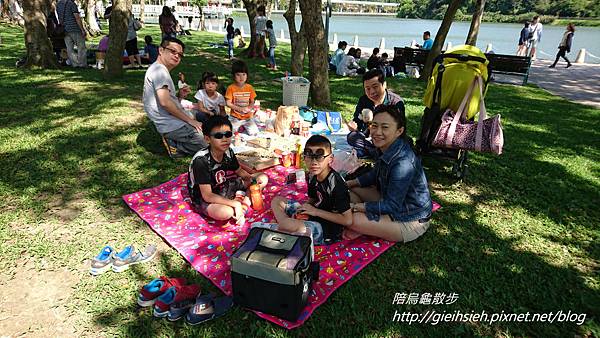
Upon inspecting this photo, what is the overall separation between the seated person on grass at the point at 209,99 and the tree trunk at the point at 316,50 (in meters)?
2.50

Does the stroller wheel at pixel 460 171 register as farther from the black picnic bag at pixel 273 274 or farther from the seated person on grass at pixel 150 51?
the seated person on grass at pixel 150 51

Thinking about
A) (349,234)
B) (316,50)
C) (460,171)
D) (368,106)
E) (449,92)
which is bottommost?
(349,234)

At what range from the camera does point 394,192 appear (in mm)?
3393

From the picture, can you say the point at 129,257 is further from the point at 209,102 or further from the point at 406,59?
the point at 406,59

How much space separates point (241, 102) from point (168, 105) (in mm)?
1990

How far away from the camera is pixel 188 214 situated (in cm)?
412

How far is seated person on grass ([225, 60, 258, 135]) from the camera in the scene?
6.67 m

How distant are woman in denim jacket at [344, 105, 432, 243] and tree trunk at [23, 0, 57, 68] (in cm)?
1078

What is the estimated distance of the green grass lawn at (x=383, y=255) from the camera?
2.82 meters

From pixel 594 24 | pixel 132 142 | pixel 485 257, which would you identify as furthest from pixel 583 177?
pixel 594 24

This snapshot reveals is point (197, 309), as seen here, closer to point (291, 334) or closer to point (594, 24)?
point (291, 334)

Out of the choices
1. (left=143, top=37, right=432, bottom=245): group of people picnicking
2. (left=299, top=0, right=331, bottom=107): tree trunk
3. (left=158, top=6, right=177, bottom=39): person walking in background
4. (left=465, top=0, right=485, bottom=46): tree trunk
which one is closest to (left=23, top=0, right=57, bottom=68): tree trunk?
(left=158, top=6, right=177, bottom=39): person walking in background

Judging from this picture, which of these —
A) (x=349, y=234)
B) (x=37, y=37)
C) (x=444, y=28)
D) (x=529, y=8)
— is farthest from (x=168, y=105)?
(x=529, y=8)

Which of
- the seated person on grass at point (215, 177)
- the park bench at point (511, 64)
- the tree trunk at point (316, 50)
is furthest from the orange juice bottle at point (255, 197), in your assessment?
the park bench at point (511, 64)
